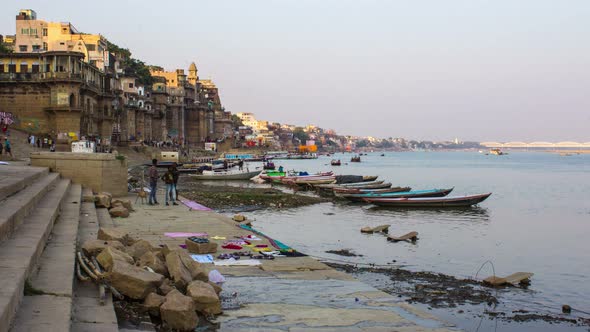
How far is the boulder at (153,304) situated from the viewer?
24.2 feet

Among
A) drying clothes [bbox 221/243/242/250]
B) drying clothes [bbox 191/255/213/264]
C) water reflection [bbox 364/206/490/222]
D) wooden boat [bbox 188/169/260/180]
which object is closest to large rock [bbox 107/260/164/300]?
drying clothes [bbox 191/255/213/264]

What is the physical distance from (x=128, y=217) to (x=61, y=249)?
9287 mm

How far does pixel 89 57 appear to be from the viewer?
66.2 m

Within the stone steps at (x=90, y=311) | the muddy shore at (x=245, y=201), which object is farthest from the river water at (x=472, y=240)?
the stone steps at (x=90, y=311)

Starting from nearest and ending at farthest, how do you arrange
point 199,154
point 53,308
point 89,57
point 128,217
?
point 53,308 < point 128,217 < point 89,57 < point 199,154

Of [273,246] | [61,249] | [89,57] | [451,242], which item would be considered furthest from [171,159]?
[61,249]

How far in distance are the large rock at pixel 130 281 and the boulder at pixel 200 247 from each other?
4594 millimetres

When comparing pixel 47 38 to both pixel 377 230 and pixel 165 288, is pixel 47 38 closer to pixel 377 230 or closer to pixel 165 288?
pixel 377 230

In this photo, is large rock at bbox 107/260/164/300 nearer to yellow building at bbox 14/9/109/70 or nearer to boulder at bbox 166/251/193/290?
boulder at bbox 166/251/193/290

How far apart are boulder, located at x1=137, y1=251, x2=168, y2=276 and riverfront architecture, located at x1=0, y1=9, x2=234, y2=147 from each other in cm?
3837

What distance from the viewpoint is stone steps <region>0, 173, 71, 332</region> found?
493 centimetres

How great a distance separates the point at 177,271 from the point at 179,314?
1.35 meters

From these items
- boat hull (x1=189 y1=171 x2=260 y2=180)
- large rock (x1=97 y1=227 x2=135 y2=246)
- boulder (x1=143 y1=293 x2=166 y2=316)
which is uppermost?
large rock (x1=97 y1=227 x2=135 y2=246)

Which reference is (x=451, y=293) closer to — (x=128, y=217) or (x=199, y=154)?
(x=128, y=217)
